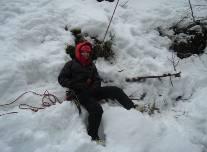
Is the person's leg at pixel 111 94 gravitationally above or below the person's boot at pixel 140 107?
above

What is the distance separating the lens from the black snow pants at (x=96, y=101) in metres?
4.45

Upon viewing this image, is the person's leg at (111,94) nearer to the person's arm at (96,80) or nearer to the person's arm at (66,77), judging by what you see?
the person's arm at (96,80)


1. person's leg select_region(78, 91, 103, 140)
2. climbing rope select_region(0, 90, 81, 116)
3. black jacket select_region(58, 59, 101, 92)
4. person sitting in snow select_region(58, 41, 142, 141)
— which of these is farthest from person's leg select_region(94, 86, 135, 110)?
climbing rope select_region(0, 90, 81, 116)

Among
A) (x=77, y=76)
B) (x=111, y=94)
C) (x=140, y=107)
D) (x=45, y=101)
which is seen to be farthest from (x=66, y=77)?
(x=140, y=107)

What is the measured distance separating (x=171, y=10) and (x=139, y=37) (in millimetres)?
1561

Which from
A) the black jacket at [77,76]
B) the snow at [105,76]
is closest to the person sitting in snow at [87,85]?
the black jacket at [77,76]

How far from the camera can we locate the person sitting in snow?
4711 mm

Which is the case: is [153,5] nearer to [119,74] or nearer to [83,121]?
[119,74]

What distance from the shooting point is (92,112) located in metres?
4.52

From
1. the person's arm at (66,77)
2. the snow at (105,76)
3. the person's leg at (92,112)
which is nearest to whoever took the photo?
the snow at (105,76)

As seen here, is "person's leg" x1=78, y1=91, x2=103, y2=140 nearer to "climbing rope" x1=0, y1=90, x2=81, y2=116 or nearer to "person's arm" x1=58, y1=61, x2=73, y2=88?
"climbing rope" x1=0, y1=90, x2=81, y2=116

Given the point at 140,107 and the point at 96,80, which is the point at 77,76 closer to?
the point at 96,80

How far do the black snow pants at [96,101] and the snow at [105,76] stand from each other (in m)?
0.16

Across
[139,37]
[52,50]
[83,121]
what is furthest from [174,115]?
[52,50]
